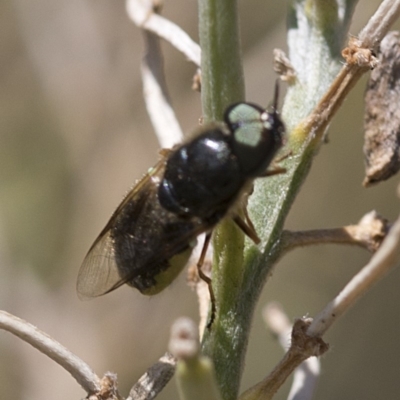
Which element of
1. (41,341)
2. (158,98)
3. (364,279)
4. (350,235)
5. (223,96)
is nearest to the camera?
(364,279)

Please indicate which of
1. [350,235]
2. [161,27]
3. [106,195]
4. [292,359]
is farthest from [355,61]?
[106,195]

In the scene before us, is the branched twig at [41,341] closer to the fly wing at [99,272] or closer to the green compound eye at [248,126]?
the fly wing at [99,272]

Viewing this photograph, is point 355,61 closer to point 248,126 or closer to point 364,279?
point 248,126

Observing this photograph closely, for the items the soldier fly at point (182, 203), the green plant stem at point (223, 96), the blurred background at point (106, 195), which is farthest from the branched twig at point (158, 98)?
the blurred background at point (106, 195)

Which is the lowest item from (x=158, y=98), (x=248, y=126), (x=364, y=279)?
(x=364, y=279)

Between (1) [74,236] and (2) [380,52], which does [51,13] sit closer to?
(1) [74,236]

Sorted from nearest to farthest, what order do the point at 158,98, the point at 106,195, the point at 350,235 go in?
the point at 350,235
the point at 158,98
the point at 106,195

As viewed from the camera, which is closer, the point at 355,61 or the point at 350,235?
the point at 355,61

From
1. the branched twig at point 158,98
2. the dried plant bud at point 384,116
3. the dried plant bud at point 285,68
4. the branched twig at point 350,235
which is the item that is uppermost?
the branched twig at point 158,98
